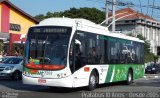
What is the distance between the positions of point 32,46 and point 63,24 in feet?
5.57

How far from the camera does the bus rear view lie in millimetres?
17781

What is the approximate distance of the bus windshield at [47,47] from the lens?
17.9m

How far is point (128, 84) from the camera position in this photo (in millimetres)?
25391

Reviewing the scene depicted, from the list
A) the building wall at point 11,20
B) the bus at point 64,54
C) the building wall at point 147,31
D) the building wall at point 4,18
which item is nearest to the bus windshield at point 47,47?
the bus at point 64,54

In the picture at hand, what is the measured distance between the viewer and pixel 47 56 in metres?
18.1

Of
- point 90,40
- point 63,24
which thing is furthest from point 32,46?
point 90,40

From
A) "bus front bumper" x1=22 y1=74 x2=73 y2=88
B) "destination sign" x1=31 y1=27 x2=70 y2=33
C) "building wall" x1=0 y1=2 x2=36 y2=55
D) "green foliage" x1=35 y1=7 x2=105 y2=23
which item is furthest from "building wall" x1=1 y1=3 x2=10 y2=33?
"green foliage" x1=35 y1=7 x2=105 y2=23

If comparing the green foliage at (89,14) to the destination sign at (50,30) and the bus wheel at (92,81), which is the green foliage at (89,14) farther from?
the destination sign at (50,30)

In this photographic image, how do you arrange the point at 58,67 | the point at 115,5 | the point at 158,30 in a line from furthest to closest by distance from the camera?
the point at 158,30 → the point at 115,5 → the point at 58,67

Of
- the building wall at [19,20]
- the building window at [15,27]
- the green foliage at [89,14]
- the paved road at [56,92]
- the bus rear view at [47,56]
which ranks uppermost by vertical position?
the green foliage at [89,14]

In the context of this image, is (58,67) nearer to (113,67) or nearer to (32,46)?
(32,46)

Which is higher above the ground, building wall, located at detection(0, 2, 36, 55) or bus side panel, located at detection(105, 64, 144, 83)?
building wall, located at detection(0, 2, 36, 55)

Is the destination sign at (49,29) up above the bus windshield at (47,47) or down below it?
above

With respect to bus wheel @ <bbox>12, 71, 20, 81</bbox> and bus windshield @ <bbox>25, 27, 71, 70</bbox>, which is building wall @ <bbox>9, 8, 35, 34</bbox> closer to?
bus wheel @ <bbox>12, 71, 20, 81</bbox>
